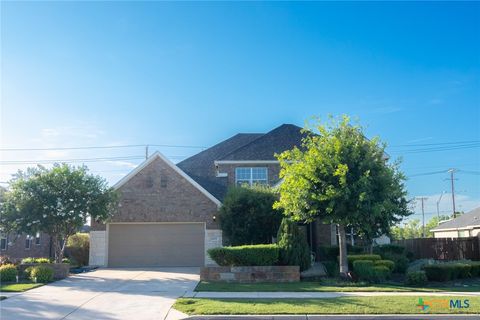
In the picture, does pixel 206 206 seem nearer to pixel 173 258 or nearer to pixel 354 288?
pixel 173 258

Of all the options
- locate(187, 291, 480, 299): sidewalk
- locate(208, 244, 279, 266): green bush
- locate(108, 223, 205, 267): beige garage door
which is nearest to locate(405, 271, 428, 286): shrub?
locate(187, 291, 480, 299): sidewalk

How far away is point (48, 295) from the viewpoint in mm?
14164

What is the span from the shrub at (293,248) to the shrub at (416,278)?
12.5 feet

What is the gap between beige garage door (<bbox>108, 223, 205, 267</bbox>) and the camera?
81.4ft

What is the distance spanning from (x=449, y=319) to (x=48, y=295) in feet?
38.3

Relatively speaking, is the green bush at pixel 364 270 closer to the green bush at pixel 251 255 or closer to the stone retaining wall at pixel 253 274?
the stone retaining wall at pixel 253 274

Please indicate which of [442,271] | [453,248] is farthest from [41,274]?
[453,248]

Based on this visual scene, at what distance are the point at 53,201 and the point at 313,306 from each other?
513 inches

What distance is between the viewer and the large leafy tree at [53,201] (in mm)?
19297

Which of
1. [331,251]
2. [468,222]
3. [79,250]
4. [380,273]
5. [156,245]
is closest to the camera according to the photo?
[380,273]

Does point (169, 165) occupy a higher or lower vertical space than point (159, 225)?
higher

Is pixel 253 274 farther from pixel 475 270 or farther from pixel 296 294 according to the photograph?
pixel 475 270

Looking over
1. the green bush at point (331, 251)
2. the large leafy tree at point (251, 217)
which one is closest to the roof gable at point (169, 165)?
the large leafy tree at point (251, 217)

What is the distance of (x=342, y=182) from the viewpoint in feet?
53.6
